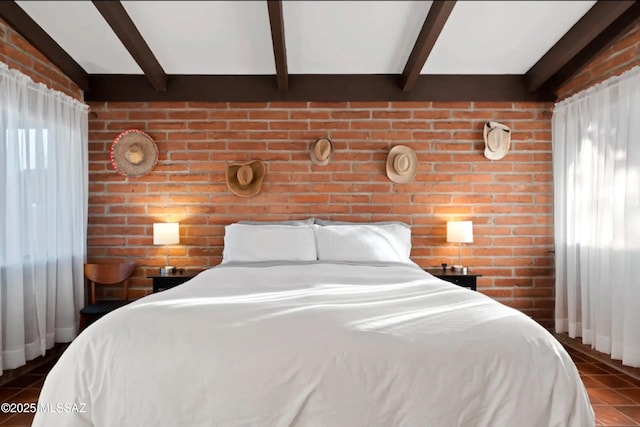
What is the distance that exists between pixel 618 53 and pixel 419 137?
1.66 meters

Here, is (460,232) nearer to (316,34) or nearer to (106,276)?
(316,34)

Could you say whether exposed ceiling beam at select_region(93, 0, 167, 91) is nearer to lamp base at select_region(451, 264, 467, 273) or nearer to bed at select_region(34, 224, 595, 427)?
bed at select_region(34, 224, 595, 427)

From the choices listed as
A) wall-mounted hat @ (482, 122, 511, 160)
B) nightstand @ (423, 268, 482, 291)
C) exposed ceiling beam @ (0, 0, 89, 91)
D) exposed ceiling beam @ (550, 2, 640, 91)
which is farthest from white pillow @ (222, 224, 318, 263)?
exposed ceiling beam @ (550, 2, 640, 91)

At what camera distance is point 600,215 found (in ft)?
10.9

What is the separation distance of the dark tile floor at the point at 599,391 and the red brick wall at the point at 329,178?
40.0 inches

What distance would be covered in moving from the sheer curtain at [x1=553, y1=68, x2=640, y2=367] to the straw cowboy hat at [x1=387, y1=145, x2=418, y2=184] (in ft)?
Result: 4.32

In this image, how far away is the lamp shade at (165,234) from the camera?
3.82 metres

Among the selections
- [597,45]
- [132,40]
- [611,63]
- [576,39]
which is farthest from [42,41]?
[611,63]

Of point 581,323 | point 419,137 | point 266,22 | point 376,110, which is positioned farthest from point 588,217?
point 266,22

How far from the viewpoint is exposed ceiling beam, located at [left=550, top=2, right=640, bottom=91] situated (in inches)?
117

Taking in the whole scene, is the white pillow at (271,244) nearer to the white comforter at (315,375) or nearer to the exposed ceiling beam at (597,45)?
the white comforter at (315,375)

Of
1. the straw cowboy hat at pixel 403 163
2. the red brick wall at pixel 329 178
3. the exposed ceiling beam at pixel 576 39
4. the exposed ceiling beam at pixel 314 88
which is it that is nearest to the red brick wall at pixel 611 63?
the exposed ceiling beam at pixel 576 39

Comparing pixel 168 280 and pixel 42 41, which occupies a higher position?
pixel 42 41

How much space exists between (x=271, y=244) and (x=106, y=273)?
1.53 meters
